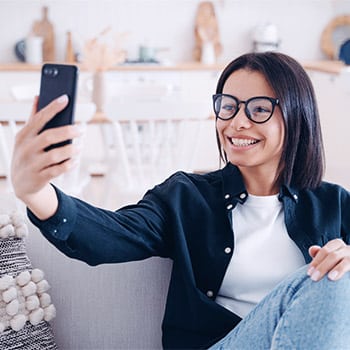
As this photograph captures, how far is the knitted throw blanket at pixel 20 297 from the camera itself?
4.36 feet

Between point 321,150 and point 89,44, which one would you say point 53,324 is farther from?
point 89,44

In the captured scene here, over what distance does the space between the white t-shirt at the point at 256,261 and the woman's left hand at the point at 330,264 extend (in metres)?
0.17

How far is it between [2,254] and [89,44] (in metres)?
2.35

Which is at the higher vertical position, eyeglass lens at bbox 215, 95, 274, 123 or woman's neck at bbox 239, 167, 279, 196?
eyeglass lens at bbox 215, 95, 274, 123

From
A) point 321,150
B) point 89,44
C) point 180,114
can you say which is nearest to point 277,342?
point 321,150

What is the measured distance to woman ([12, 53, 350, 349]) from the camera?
1349 mm

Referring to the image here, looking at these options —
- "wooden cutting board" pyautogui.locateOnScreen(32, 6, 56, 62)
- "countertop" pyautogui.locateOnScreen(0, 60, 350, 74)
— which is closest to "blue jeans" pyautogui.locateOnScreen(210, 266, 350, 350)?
"countertop" pyautogui.locateOnScreen(0, 60, 350, 74)

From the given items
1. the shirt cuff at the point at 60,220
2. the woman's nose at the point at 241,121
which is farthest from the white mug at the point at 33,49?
the shirt cuff at the point at 60,220

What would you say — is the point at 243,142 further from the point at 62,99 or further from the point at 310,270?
the point at 62,99

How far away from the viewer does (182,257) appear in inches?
54.3

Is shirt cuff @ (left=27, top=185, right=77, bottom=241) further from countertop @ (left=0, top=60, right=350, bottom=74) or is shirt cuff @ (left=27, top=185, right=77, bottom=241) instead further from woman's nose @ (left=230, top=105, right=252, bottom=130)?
countertop @ (left=0, top=60, right=350, bottom=74)

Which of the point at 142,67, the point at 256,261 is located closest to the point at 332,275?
the point at 256,261

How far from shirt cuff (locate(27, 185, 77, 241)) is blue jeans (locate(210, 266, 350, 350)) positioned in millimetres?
387

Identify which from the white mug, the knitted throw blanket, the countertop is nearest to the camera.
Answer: the knitted throw blanket
